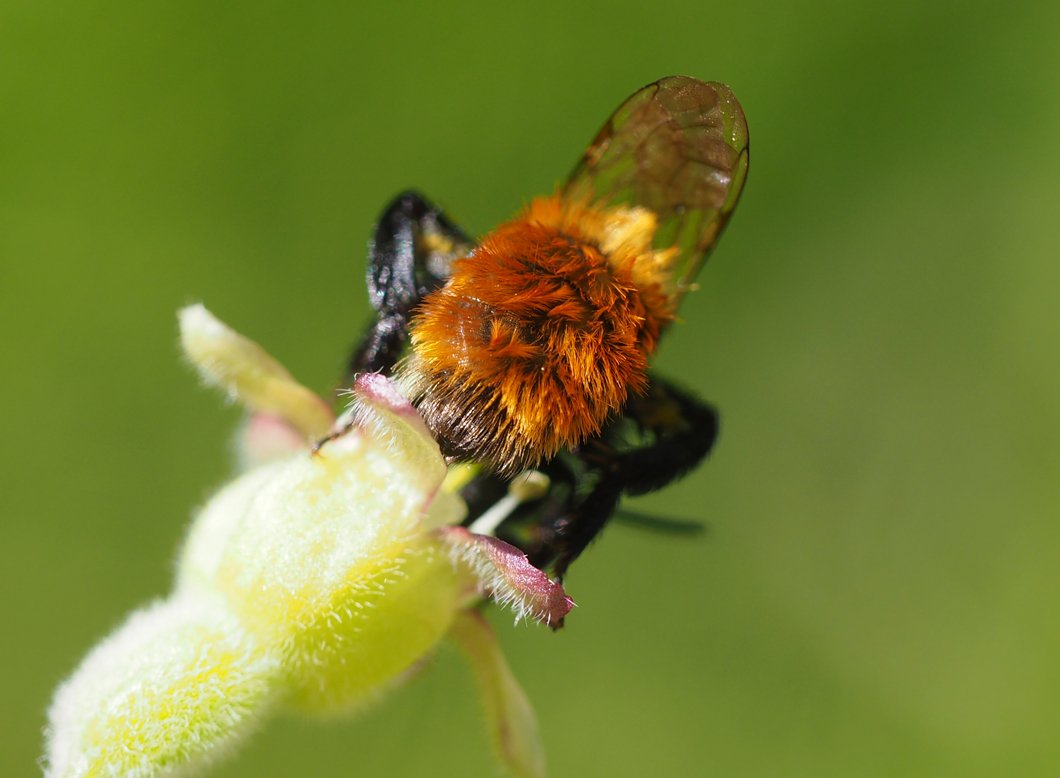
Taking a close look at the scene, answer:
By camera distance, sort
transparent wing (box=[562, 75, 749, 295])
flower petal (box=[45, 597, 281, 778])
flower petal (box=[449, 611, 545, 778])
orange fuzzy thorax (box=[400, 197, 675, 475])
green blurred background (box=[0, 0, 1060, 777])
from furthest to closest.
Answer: green blurred background (box=[0, 0, 1060, 777]) → flower petal (box=[449, 611, 545, 778]) → transparent wing (box=[562, 75, 749, 295]) → flower petal (box=[45, 597, 281, 778]) → orange fuzzy thorax (box=[400, 197, 675, 475])

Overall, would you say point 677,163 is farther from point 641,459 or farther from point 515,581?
point 515,581

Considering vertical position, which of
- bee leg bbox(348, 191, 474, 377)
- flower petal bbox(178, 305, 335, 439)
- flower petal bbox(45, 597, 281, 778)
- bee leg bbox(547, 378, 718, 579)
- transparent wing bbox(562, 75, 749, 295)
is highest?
transparent wing bbox(562, 75, 749, 295)

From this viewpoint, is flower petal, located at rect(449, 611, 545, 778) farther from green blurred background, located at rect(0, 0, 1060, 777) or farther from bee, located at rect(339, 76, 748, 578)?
green blurred background, located at rect(0, 0, 1060, 777)

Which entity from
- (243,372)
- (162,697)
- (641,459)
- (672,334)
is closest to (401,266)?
(243,372)

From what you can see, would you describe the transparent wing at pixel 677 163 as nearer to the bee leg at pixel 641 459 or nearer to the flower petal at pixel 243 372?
the bee leg at pixel 641 459

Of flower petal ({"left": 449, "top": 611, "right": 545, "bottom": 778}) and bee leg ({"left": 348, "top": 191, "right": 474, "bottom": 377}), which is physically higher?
bee leg ({"left": 348, "top": 191, "right": 474, "bottom": 377})

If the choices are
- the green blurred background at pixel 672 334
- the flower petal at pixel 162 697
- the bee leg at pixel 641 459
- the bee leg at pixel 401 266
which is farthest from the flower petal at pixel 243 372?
the green blurred background at pixel 672 334

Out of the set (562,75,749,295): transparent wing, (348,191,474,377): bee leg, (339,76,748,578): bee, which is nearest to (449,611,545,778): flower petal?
(339,76,748,578): bee

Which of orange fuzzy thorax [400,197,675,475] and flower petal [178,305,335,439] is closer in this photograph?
orange fuzzy thorax [400,197,675,475]
